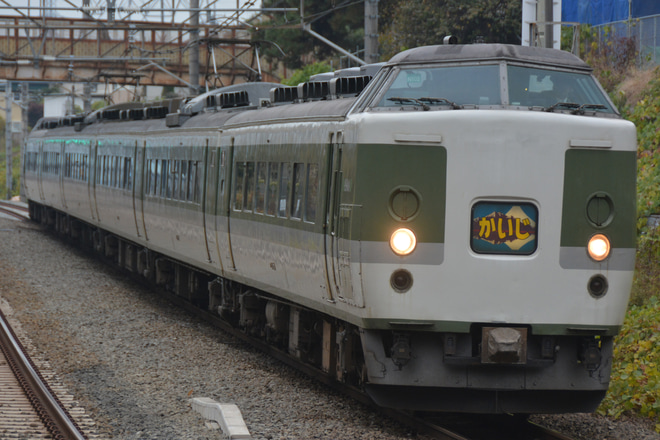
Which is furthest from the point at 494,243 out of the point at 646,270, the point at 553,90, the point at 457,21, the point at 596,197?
the point at 457,21

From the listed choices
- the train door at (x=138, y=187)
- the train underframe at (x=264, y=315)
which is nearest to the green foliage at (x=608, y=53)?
the train door at (x=138, y=187)

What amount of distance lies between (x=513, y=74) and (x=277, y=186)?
319cm

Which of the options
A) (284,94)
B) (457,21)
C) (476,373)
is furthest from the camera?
(457,21)

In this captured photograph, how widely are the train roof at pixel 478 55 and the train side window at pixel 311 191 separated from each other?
1257mm

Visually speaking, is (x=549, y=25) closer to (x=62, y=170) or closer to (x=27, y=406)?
(x=27, y=406)

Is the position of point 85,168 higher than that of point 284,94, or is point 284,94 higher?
point 284,94

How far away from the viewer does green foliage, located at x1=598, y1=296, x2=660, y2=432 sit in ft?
31.6

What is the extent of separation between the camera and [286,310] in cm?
1197

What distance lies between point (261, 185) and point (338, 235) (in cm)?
310

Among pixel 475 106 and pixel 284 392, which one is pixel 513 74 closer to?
pixel 475 106

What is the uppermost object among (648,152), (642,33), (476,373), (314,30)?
(314,30)

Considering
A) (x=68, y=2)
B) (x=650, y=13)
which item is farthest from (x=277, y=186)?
(x=650, y=13)

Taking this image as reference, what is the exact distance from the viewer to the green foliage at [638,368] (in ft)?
31.6

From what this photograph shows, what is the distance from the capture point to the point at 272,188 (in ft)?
37.3
